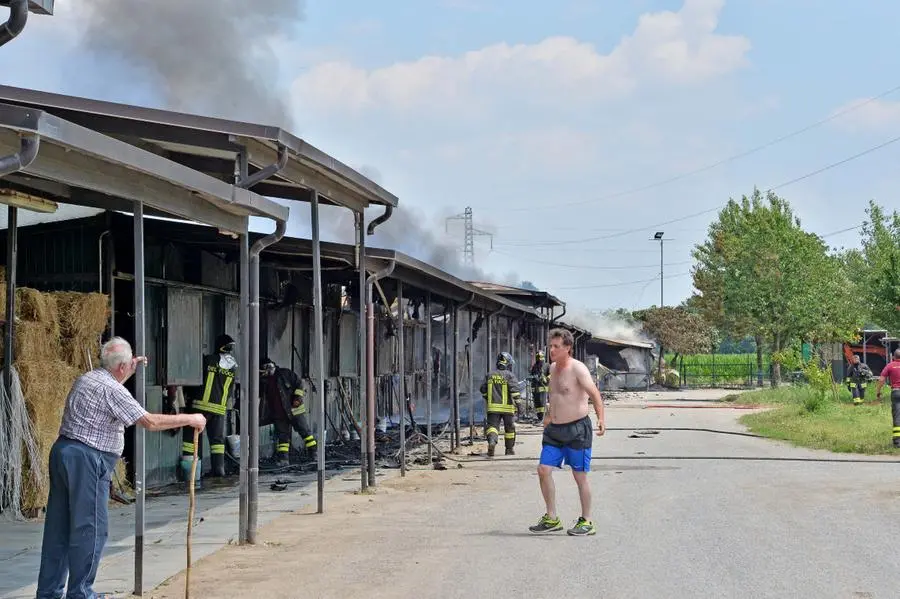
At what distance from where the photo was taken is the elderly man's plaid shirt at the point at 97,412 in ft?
21.1

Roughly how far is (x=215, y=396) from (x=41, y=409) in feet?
10.6

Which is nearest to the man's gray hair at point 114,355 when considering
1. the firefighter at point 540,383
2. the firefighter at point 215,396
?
the firefighter at point 215,396

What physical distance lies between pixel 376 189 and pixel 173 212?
191 inches

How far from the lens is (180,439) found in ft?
45.7

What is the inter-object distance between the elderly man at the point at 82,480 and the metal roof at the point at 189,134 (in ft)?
9.77

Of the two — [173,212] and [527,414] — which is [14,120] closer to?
[173,212]

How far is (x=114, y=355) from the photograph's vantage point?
663 cm

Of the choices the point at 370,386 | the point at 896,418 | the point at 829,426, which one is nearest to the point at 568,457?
the point at 370,386

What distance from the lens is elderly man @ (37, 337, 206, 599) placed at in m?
6.37

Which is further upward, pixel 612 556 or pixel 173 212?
pixel 173 212

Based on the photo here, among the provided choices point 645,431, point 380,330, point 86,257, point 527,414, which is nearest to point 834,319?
point 527,414

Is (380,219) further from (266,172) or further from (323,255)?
(266,172)

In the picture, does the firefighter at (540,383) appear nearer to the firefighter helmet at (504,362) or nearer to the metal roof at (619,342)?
the firefighter helmet at (504,362)

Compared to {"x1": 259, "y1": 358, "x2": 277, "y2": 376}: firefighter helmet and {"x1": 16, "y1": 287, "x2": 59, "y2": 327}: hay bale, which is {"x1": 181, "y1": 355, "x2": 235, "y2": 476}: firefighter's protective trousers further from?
{"x1": 16, "y1": 287, "x2": 59, "y2": 327}: hay bale
